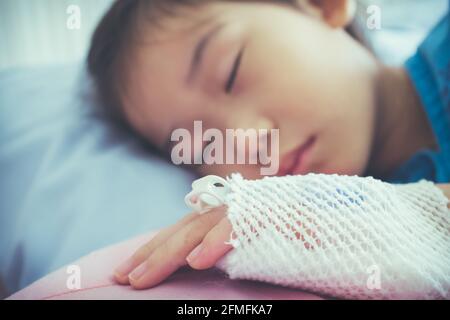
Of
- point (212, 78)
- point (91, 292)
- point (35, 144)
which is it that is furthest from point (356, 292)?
point (35, 144)

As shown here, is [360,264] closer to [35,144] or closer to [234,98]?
[234,98]

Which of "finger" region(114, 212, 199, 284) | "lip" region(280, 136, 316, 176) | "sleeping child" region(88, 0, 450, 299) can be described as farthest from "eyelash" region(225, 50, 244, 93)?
"finger" region(114, 212, 199, 284)

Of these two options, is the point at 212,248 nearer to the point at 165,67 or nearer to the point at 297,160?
the point at 297,160

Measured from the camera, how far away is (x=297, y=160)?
0.48 meters

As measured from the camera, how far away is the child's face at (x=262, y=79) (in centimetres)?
52

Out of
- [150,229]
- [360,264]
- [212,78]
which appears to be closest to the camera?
[360,264]

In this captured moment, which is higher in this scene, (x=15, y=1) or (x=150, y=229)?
(x=15, y=1)

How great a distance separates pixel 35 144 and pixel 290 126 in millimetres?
310

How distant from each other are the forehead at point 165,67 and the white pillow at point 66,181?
0.04m

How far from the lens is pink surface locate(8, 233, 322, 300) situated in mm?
320

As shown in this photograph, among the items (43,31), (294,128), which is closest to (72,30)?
(43,31)

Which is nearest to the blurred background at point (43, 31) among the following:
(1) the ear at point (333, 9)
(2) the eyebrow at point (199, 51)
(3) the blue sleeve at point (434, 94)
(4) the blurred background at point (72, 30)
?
(4) the blurred background at point (72, 30)

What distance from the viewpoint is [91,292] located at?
337mm

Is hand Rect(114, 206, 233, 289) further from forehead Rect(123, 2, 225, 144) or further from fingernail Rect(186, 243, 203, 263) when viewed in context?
forehead Rect(123, 2, 225, 144)
